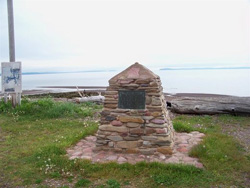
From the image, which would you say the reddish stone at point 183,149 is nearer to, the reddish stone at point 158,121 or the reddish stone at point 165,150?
the reddish stone at point 165,150

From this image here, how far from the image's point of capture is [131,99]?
21.8 feet

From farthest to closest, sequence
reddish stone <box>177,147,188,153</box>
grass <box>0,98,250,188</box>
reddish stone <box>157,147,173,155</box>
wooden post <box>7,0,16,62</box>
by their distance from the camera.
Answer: wooden post <box>7,0,16,62</box> → reddish stone <box>177,147,188,153</box> → reddish stone <box>157,147,173,155</box> → grass <box>0,98,250,188</box>

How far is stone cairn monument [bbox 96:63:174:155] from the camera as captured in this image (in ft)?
21.2

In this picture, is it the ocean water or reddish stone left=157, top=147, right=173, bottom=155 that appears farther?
the ocean water

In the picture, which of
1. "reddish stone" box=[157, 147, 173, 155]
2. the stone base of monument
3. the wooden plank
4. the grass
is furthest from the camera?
the wooden plank

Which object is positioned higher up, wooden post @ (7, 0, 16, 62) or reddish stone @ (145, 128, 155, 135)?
wooden post @ (7, 0, 16, 62)

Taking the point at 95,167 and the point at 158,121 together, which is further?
the point at 158,121

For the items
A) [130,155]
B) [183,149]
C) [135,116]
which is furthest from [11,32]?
[183,149]

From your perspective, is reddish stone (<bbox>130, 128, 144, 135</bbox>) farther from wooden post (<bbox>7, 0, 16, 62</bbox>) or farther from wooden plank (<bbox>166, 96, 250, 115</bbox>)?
wooden post (<bbox>7, 0, 16, 62</bbox>)

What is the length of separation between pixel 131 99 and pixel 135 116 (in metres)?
0.43

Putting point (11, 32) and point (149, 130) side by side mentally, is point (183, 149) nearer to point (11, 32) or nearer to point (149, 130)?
point (149, 130)

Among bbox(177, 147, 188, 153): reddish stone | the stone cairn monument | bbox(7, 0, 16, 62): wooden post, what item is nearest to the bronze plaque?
the stone cairn monument

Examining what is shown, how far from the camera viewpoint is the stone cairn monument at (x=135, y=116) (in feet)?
21.2

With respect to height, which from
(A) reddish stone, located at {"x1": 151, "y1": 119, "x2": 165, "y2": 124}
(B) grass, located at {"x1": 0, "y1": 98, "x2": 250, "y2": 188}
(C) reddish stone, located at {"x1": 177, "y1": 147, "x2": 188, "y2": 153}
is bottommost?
(B) grass, located at {"x1": 0, "y1": 98, "x2": 250, "y2": 188}
